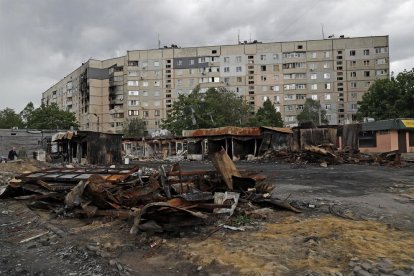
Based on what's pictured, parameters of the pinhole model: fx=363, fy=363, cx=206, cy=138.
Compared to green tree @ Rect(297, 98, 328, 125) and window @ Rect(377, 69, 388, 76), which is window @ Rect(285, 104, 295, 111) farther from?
window @ Rect(377, 69, 388, 76)

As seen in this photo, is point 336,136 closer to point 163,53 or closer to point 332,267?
point 332,267

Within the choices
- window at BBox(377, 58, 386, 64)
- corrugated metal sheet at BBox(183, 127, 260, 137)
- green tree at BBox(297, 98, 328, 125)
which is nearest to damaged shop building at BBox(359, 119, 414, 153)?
corrugated metal sheet at BBox(183, 127, 260, 137)

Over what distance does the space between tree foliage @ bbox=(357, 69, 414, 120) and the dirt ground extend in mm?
37912

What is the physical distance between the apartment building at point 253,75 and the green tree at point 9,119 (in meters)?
16.6

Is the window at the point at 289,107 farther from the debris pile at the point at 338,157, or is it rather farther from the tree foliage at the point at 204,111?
the debris pile at the point at 338,157

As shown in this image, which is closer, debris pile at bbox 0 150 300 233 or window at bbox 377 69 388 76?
debris pile at bbox 0 150 300 233

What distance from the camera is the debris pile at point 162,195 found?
235 inches

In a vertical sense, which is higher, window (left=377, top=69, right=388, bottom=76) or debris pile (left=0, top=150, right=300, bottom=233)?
window (left=377, top=69, right=388, bottom=76)

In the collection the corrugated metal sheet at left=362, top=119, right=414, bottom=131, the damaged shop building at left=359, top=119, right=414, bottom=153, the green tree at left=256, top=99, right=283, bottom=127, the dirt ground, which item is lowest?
the dirt ground

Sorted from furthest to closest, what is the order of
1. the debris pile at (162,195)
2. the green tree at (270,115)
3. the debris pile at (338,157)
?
the green tree at (270,115)
the debris pile at (338,157)
the debris pile at (162,195)

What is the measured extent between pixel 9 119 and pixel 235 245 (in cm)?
7275

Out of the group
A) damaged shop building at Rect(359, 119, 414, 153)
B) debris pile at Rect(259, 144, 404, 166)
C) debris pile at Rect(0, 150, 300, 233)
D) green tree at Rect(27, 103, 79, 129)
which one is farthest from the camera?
green tree at Rect(27, 103, 79, 129)

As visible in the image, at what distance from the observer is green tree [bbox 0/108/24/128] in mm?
66375

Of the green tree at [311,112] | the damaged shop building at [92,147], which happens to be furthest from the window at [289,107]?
the damaged shop building at [92,147]
